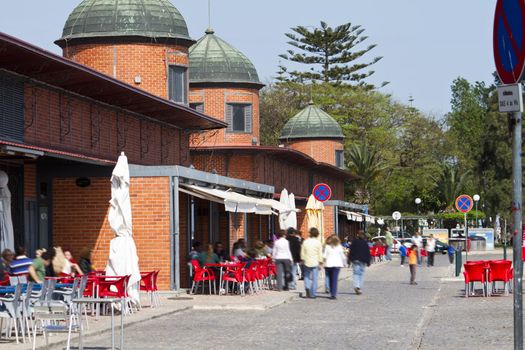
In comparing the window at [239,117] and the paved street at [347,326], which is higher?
the window at [239,117]

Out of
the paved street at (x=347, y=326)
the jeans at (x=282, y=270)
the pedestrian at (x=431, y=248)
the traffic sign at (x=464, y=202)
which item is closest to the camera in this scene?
the paved street at (x=347, y=326)

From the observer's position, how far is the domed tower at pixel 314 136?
80.9 metres

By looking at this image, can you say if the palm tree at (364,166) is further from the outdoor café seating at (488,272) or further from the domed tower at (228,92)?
the outdoor café seating at (488,272)

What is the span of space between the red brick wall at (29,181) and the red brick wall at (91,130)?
1.97 ft

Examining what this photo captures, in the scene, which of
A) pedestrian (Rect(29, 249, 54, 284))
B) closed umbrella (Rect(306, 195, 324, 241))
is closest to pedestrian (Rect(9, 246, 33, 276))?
pedestrian (Rect(29, 249, 54, 284))

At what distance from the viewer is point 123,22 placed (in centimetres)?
4488

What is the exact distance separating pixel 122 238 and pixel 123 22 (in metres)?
21.9

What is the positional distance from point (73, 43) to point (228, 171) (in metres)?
12.5

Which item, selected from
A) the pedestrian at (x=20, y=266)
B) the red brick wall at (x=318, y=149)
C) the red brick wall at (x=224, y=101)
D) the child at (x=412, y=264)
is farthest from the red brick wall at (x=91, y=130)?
the red brick wall at (x=318, y=149)

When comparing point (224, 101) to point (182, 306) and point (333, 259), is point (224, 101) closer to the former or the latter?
point (333, 259)

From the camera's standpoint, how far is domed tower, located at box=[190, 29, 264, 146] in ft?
191

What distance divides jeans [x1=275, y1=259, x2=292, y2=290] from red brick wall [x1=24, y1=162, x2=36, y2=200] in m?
6.62

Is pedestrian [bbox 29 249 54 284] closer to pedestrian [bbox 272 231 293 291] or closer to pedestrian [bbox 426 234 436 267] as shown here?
pedestrian [bbox 272 231 293 291]

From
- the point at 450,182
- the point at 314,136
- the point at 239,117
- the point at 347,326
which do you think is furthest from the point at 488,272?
the point at 450,182
